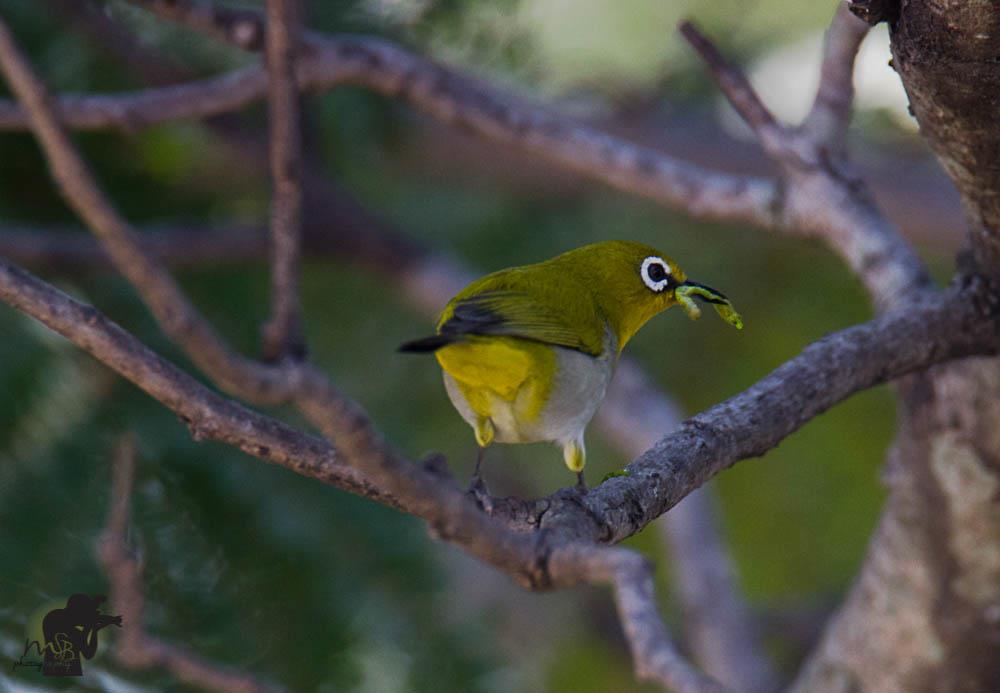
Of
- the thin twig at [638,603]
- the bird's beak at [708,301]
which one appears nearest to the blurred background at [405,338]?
the bird's beak at [708,301]

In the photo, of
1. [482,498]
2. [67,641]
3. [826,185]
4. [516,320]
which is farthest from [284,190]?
[826,185]

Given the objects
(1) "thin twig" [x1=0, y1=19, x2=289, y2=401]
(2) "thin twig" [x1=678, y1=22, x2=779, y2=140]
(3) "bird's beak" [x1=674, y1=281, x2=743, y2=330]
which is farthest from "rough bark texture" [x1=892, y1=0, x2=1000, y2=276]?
(1) "thin twig" [x1=0, y1=19, x2=289, y2=401]

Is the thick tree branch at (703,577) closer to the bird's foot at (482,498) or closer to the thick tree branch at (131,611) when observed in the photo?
the bird's foot at (482,498)

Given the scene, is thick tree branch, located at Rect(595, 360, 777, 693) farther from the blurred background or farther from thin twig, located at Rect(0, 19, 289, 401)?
thin twig, located at Rect(0, 19, 289, 401)

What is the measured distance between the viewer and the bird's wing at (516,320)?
1.62 meters

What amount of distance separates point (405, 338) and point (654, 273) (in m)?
1.49

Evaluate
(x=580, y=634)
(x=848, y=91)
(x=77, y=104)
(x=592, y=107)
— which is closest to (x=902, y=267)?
(x=848, y=91)

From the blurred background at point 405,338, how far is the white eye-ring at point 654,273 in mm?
641

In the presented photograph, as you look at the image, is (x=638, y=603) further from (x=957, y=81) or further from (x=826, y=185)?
(x=826, y=185)

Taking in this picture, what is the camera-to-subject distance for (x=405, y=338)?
138 inches

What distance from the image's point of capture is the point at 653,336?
3.47 metres

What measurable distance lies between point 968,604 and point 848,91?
95cm

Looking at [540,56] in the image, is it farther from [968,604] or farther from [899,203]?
[968,604]

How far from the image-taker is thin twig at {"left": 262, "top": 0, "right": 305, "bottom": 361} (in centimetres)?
97
